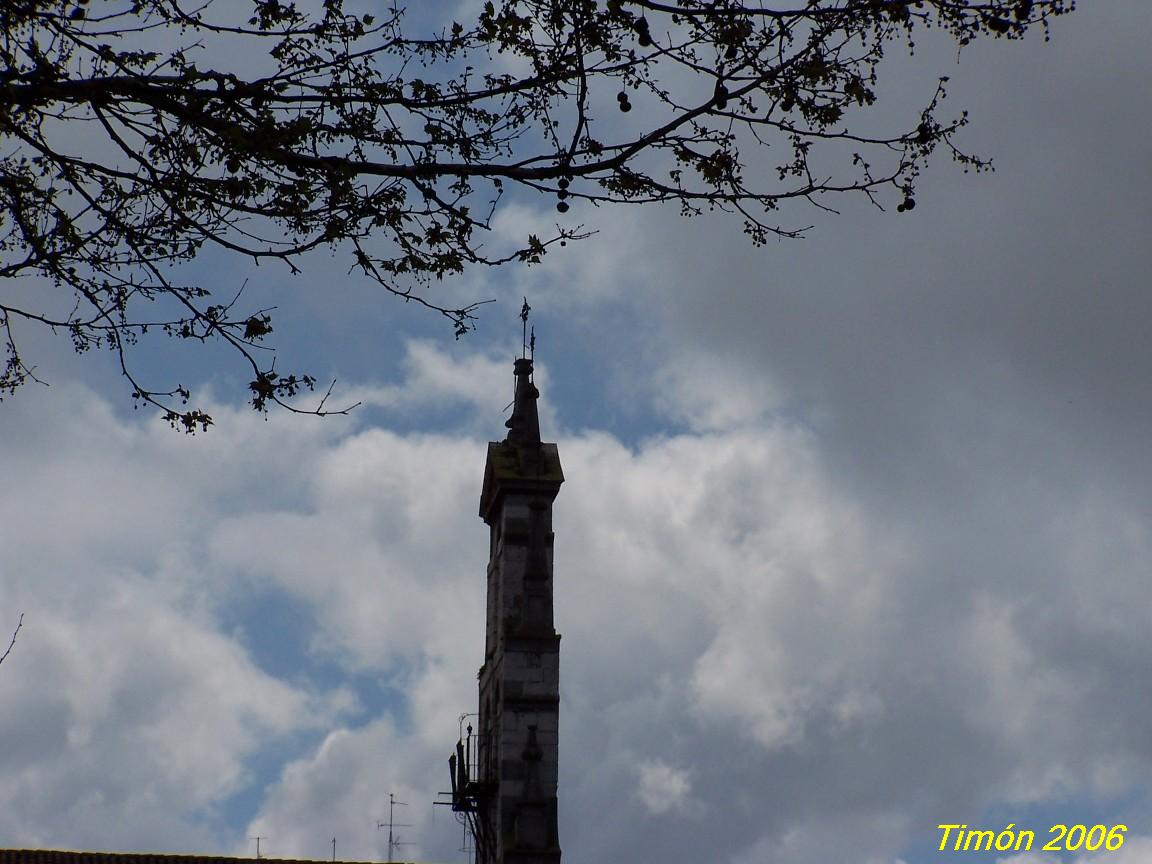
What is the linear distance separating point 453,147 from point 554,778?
1749cm

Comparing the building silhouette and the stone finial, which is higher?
the stone finial

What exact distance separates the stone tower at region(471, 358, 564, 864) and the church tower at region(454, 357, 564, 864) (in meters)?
0.02

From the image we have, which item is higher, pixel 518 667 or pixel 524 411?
pixel 524 411

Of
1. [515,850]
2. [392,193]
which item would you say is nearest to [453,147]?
[392,193]

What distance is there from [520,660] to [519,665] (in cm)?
8

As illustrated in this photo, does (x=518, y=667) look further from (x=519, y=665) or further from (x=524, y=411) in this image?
(x=524, y=411)

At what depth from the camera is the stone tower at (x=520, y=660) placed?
28.3 metres

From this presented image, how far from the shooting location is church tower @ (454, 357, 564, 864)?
2833 centimetres

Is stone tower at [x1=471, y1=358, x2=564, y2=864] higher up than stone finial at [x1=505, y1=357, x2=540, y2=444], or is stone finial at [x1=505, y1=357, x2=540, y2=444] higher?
stone finial at [x1=505, y1=357, x2=540, y2=444]

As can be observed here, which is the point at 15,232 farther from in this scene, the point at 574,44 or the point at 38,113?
the point at 574,44

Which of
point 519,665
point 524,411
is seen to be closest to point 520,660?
point 519,665

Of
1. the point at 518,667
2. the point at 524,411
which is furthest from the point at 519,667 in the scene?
the point at 524,411

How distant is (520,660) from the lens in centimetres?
2894

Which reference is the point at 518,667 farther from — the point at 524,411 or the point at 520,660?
the point at 524,411
